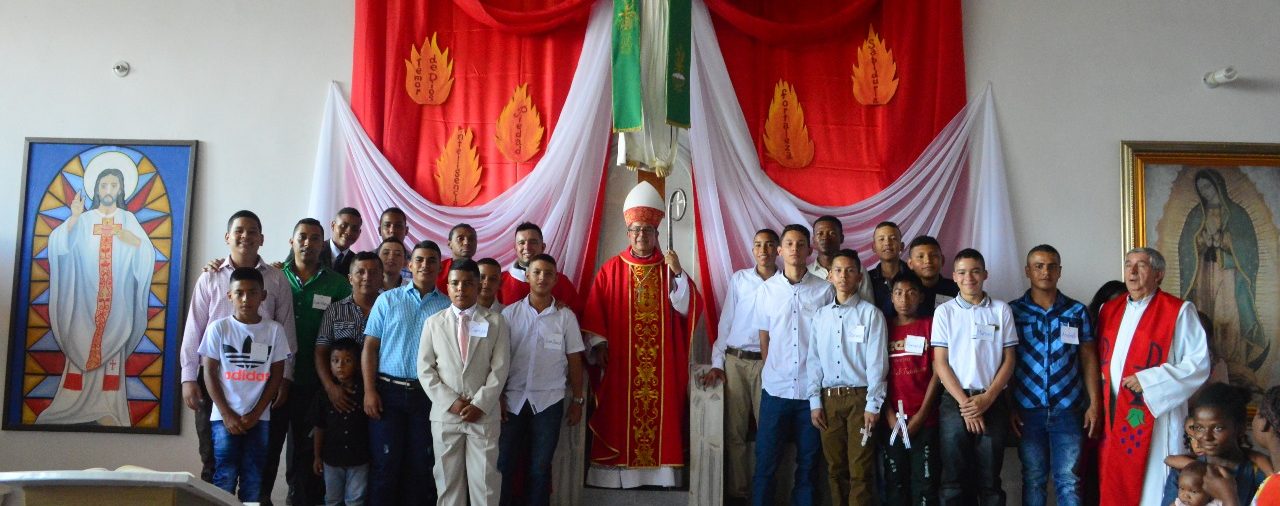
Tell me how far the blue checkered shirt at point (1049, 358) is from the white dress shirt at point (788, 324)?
0.86m

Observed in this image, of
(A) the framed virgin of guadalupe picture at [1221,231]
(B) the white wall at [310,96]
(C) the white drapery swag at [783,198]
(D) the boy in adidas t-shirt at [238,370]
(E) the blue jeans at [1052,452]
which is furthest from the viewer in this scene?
(B) the white wall at [310,96]

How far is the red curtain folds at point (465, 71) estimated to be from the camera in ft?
16.9

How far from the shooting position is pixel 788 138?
203 inches

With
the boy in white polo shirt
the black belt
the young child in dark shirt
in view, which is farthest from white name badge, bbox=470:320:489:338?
the boy in white polo shirt

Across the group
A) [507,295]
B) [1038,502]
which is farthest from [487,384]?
[1038,502]

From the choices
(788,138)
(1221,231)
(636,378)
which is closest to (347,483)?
(636,378)

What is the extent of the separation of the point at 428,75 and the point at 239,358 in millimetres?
2101

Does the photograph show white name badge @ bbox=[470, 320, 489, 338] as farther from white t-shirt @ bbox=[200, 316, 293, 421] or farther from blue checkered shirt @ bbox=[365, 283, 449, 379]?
white t-shirt @ bbox=[200, 316, 293, 421]

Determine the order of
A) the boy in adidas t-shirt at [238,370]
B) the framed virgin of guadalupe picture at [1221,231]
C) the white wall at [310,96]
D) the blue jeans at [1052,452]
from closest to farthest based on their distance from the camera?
the boy in adidas t-shirt at [238,370], the blue jeans at [1052,452], the framed virgin of guadalupe picture at [1221,231], the white wall at [310,96]

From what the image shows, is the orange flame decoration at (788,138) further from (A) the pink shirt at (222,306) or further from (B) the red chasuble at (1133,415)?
(A) the pink shirt at (222,306)

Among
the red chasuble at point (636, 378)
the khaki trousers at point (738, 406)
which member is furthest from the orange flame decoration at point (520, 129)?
the khaki trousers at point (738, 406)

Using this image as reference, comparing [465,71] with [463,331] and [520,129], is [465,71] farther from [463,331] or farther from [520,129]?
[463,331]

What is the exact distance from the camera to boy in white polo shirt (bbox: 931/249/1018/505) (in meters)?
3.91

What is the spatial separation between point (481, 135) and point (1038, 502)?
335 centimetres
